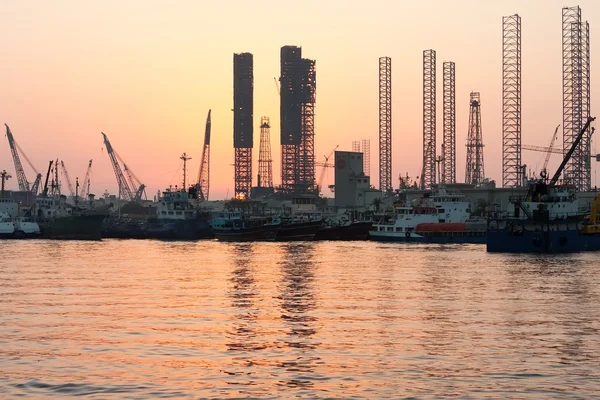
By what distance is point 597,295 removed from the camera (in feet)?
189

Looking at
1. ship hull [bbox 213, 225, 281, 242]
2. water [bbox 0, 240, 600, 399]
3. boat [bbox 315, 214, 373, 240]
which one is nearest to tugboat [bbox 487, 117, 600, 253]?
water [bbox 0, 240, 600, 399]

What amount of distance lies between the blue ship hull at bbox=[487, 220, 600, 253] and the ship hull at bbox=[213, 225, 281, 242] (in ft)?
191

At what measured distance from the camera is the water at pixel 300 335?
1171 inches

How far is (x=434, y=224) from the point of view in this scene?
15012 centimetres

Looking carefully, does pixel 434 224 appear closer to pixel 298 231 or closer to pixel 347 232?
pixel 347 232

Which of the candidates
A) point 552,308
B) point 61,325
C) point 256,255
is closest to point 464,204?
point 256,255

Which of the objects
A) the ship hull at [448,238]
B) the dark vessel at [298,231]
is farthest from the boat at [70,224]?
the ship hull at [448,238]

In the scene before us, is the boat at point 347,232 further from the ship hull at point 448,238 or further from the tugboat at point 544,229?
the tugboat at point 544,229

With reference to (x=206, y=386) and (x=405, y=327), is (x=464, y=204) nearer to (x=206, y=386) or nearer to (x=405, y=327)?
(x=405, y=327)

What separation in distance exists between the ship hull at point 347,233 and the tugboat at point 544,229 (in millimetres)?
53949

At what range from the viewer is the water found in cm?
2973

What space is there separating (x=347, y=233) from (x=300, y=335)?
5274 inches

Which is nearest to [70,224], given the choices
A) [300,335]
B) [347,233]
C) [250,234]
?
[250,234]

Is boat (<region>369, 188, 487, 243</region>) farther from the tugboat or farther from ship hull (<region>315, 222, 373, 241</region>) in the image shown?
the tugboat
